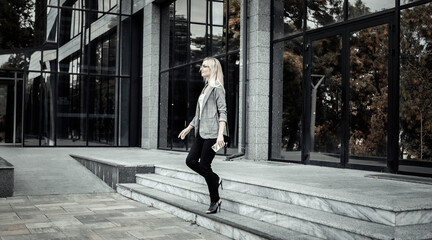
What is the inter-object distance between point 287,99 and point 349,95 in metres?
2.10

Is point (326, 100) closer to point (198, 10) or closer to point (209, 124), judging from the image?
point (209, 124)

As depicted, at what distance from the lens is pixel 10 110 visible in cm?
1892

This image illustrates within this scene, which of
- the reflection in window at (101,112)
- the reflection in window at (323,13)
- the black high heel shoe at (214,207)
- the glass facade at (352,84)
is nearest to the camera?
the black high heel shoe at (214,207)

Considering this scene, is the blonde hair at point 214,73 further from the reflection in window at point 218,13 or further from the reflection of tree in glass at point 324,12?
the reflection in window at point 218,13

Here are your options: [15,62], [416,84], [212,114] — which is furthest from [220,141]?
[15,62]

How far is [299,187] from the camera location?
18.9ft

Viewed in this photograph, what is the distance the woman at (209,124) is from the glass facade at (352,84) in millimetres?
4182

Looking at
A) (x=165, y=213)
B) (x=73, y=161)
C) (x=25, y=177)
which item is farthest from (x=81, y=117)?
(x=165, y=213)

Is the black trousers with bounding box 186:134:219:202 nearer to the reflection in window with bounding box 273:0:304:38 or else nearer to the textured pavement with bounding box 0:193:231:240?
the textured pavement with bounding box 0:193:231:240

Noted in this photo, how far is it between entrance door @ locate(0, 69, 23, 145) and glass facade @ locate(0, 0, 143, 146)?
12 cm

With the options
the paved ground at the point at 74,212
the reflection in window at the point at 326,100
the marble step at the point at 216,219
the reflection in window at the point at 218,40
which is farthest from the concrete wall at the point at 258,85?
the marble step at the point at 216,219

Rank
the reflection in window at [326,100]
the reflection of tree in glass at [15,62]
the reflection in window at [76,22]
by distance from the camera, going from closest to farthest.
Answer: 1. the reflection in window at [326,100]
2. the reflection of tree in glass at [15,62]
3. the reflection in window at [76,22]

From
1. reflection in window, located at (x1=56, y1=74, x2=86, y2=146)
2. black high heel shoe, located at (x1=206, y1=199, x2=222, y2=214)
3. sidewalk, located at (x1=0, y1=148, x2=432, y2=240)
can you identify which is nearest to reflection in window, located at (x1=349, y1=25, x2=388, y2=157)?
sidewalk, located at (x1=0, y1=148, x2=432, y2=240)

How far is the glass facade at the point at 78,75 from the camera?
60.2ft
